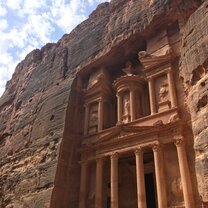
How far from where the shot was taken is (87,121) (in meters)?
13.0

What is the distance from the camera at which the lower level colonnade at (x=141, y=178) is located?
8766 mm

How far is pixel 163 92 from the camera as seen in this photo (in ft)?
37.3

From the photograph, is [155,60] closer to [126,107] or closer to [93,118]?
[126,107]

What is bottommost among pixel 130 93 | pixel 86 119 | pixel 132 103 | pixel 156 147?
pixel 156 147

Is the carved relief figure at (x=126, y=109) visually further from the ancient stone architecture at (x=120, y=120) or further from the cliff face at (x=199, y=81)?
the cliff face at (x=199, y=81)

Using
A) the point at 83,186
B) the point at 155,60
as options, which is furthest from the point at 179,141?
the point at 83,186

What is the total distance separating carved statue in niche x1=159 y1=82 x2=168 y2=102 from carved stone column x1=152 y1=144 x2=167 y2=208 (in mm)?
2151

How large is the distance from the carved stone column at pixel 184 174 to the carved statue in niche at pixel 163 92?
213 cm

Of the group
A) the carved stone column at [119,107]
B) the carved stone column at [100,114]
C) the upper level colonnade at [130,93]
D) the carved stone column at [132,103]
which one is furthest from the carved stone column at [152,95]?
the carved stone column at [100,114]

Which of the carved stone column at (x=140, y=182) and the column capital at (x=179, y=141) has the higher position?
the column capital at (x=179, y=141)

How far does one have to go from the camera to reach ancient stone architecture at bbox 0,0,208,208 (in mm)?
8882

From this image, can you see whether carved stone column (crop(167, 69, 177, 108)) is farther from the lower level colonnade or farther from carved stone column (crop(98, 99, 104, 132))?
carved stone column (crop(98, 99, 104, 132))

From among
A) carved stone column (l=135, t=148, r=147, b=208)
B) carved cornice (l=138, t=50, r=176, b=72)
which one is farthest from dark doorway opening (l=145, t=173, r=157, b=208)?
carved cornice (l=138, t=50, r=176, b=72)

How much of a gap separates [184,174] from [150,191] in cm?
275
